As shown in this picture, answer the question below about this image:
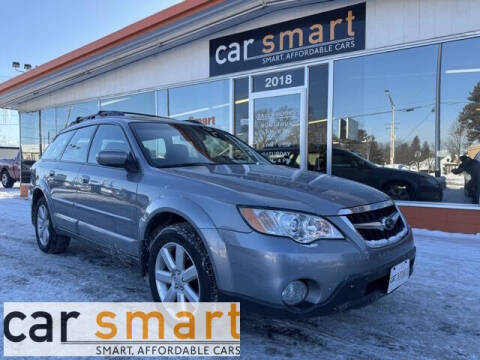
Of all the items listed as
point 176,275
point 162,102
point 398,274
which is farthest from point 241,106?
point 398,274

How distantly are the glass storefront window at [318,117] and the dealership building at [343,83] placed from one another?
0.02m

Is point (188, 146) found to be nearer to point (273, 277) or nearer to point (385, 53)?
point (273, 277)

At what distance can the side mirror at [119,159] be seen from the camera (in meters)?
3.14

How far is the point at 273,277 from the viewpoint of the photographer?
2240mm

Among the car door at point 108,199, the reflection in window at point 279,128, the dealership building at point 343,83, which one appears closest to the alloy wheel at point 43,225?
the car door at point 108,199

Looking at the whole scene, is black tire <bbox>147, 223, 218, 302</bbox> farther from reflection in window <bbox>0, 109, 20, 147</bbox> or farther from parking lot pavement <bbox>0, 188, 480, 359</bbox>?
reflection in window <bbox>0, 109, 20, 147</bbox>

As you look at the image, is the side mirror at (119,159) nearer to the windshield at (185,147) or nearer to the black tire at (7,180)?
the windshield at (185,147)

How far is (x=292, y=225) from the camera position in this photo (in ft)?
7.64

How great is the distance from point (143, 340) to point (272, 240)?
1219 millimetres

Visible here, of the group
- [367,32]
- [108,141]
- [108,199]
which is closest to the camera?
[108,199]

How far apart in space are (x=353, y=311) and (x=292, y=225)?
4.26 ft

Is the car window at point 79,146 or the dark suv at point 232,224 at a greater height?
the car window at point 79,146

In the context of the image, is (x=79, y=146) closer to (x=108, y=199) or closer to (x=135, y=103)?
(x=108, y=199)

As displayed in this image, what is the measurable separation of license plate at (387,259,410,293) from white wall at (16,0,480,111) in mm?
4804
